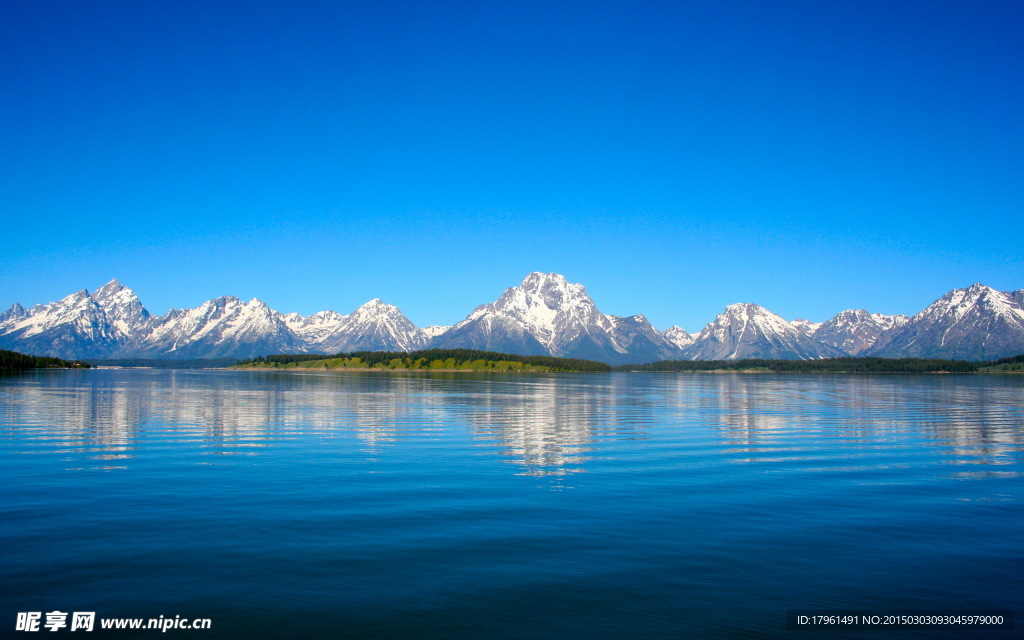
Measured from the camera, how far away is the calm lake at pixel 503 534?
1506 centimetres

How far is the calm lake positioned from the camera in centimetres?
1506

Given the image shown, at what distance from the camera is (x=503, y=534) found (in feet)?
69.9

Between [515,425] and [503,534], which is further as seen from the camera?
[515,425]

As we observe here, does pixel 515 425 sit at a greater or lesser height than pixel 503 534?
lesser

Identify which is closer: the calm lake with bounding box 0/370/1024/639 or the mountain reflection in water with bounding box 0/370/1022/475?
the calm lake with bounding box 0/370/1024/639

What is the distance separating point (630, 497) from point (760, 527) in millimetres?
5929

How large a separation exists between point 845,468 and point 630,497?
16.0 metres

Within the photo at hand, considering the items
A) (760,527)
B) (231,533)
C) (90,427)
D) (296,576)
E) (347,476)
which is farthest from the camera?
(90,427)

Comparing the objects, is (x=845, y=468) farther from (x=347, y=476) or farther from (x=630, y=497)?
(x=347, y=476)

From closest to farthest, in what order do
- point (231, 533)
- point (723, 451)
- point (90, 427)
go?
point (231, 533) < point (723, 451) < point (90, 427)

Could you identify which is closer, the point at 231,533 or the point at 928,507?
the point at 231,533

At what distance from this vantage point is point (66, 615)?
14.6 metres

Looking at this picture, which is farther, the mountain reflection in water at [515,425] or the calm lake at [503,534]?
the mountain reflection in water at [515,425]

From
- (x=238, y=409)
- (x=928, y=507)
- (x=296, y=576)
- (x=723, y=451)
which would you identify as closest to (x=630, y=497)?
(x=928, y=507)
